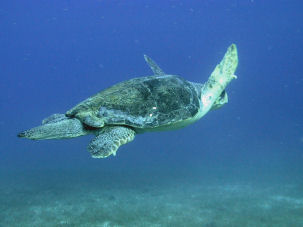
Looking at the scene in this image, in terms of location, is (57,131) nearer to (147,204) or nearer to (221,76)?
(221,76)

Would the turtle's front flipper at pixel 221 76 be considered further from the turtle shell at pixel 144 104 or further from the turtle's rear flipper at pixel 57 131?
the turtle's rear flipper at pixel 57 131

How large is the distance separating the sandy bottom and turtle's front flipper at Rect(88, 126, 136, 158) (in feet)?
18.8

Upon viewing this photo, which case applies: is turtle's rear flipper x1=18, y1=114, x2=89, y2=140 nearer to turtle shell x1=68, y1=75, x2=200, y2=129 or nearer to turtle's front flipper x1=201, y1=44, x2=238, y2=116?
turtle shell x1=68, y1=75, x2=200, y2=129

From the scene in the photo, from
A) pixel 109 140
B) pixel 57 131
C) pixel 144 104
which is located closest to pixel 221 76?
pixel 144 104

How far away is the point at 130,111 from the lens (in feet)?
18.8

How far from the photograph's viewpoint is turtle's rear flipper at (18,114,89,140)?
15.8 feet

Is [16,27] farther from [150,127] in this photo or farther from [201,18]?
[150,127]

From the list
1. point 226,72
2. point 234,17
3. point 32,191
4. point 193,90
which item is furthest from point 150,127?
point 234,17

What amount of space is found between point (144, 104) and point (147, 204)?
858 centimetres

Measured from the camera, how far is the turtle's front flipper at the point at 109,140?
189 inches

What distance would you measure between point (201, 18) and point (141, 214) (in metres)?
73.8

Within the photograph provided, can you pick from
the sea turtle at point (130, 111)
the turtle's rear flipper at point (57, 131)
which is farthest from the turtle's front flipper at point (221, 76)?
the turtle's rear flipper at point (57, 131)

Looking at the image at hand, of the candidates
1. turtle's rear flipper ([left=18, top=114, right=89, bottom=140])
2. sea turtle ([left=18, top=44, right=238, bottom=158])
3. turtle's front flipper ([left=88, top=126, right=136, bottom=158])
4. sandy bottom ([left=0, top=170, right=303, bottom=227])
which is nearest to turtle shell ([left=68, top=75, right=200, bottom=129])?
sea turtle ([left=18, top=44, right=238, bottom=158])

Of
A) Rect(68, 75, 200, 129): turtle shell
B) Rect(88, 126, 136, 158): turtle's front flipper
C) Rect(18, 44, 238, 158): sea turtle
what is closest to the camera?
Rect(88, 126, 136, 158): turtle's front flipper
